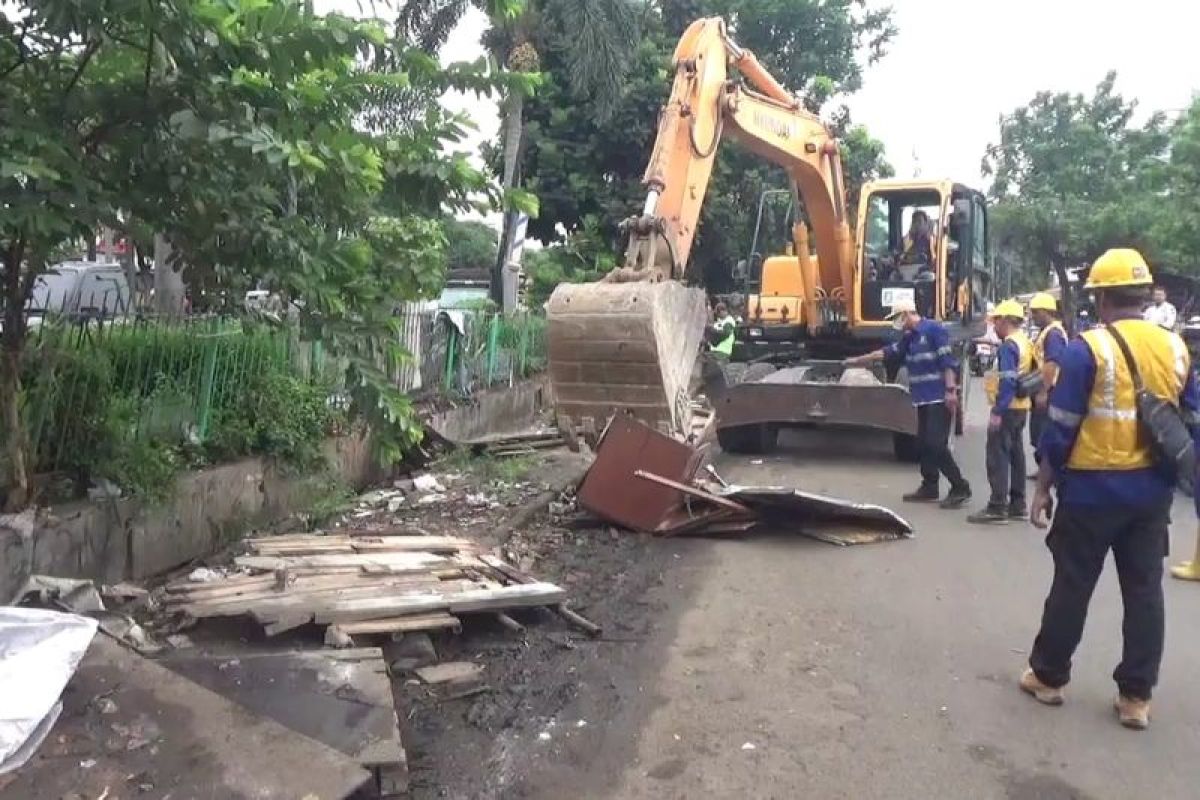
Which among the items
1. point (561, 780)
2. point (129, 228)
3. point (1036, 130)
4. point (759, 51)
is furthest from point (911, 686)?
point (1036, 130)

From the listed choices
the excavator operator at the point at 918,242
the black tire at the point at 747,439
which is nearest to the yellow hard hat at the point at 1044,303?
the black tire at the point at 747,439

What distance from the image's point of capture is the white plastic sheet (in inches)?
137

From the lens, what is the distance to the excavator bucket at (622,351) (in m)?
6.97

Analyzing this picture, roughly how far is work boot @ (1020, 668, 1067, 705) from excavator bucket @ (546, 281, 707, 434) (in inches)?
122

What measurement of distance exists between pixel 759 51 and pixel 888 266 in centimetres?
1335

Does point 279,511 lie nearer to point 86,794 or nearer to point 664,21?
point 86,794

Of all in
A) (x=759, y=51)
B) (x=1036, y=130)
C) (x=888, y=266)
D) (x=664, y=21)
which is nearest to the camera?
(x=888, y=266)

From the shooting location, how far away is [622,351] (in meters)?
7.05

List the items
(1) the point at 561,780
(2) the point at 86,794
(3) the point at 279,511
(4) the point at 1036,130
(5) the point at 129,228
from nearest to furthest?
(2) the point at 86,794 → (1) the point at 561,780 → (5) the point at 129,228 → (3) the point at 279,511 → (4) the point at 1036,130

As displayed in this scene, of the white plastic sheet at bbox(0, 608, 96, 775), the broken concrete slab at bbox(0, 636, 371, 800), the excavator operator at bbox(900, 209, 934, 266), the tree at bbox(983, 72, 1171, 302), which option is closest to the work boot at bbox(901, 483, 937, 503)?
the excavator operator at bbox(900, 209, 934, 266)

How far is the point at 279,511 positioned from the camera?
783 cm

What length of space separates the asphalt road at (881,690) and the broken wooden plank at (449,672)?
82cm

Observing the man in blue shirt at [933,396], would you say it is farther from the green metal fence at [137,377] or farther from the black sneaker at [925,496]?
the green metal fence at [137,377]

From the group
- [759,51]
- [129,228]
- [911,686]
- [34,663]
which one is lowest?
[911,686]
